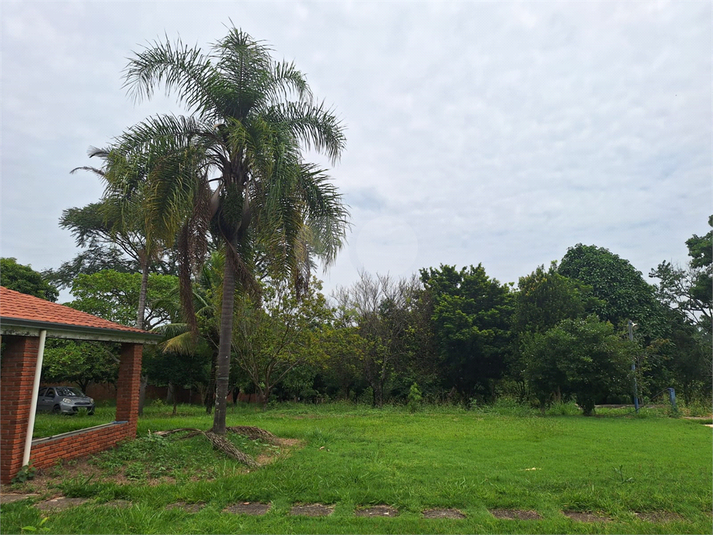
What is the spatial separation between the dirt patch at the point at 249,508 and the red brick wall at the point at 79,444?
3.58 m

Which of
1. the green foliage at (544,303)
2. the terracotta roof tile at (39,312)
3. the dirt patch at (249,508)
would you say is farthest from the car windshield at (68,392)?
the green foliage at (544,303)

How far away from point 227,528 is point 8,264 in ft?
79.3

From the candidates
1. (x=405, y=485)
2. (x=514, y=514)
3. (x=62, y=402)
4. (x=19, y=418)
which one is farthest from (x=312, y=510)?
(x=62, y=402)

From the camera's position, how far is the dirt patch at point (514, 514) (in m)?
4.86

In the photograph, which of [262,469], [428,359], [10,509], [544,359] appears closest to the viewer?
[10,509]

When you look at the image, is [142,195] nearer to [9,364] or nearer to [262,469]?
[9,364]

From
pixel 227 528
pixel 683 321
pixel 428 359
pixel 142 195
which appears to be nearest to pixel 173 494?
pixel 227 528

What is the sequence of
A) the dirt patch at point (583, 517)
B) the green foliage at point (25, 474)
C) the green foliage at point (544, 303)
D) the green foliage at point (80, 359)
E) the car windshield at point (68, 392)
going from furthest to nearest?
the green foliage at point (544, 303)
the car windshield at point (68, 392)
the green foliage at point (80, 359)
the green foliage at point (25, 474)
the dirt patch at point (583, 517)

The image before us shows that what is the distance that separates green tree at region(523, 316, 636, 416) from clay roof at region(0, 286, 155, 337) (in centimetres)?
1495

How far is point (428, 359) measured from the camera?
24453 mm

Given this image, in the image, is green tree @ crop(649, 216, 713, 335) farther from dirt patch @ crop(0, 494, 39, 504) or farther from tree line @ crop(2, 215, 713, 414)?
dirt patch @ crop(0, 494, 39, 504)

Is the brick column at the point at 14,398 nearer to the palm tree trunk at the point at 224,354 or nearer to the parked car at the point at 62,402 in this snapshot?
the palm tree trunk at the point at 224,354

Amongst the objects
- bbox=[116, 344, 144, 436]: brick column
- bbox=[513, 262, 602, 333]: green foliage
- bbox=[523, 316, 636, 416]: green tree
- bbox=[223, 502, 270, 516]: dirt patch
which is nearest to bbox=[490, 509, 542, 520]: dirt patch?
bbox=[223, 502, 270, 516]: dirt patch

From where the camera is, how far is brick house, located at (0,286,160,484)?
6.41 meters
